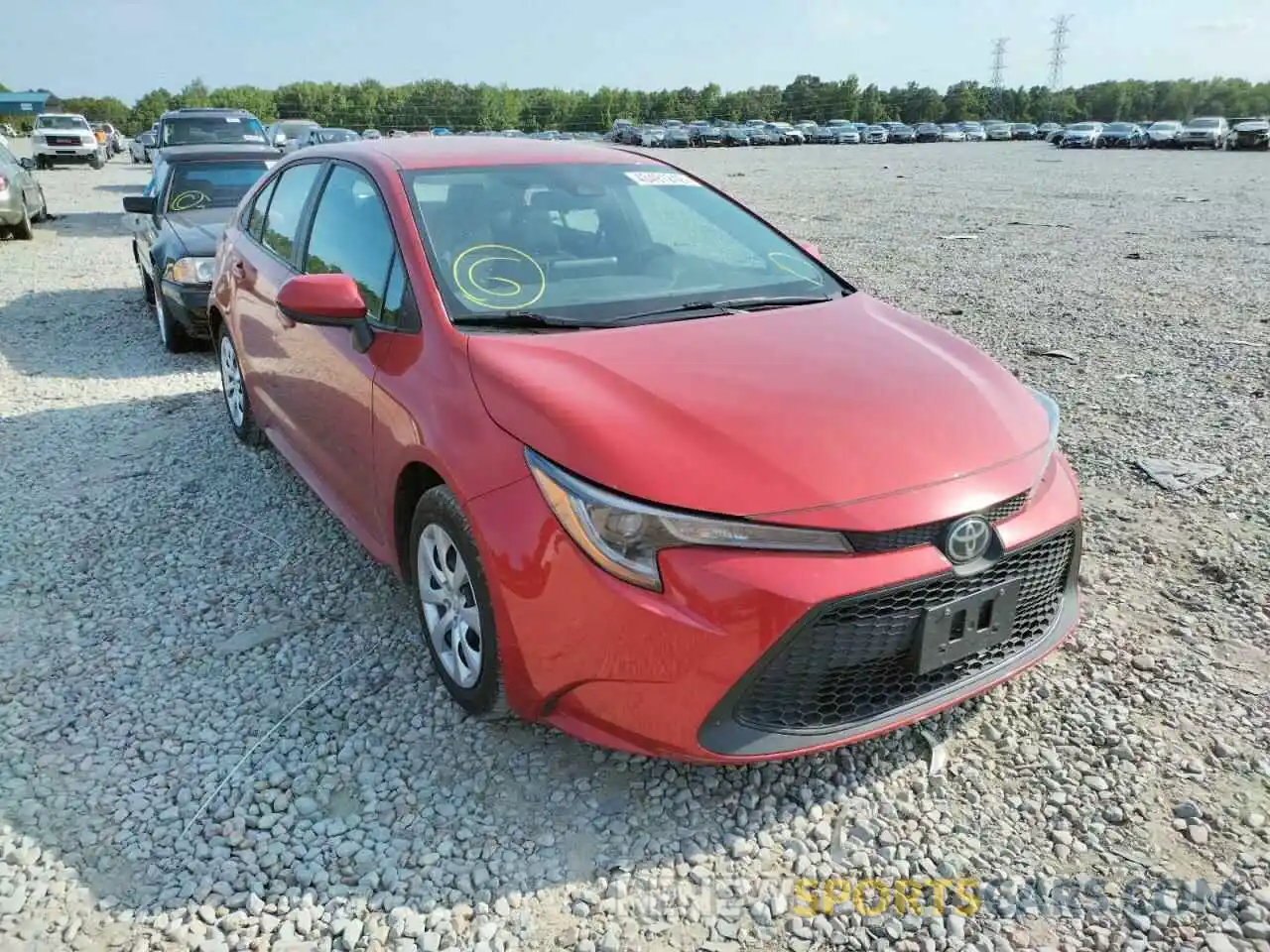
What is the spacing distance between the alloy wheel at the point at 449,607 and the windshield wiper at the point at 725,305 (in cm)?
91

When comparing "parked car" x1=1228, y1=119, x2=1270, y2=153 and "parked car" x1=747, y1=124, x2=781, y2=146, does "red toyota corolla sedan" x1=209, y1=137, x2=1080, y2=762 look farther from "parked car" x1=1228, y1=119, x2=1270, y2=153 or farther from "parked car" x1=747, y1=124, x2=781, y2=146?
"parked car" x1=747, y1=124, x2=781, y2=146

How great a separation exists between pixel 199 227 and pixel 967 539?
6.98 m

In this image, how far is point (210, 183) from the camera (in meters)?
8.53

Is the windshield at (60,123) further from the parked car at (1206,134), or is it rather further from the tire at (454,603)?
the parked car at (1206,134)

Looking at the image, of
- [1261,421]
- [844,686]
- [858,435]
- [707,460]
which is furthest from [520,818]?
[1261,421]

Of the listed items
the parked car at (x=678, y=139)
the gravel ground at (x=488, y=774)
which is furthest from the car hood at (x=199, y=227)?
the parked car at (x=678, y=139)

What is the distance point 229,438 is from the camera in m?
5.45

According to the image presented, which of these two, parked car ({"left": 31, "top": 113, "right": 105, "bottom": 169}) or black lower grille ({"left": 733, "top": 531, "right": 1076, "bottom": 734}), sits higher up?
parked car ({"left": 31, "top": 113, "right": 105, "bottom": 169})

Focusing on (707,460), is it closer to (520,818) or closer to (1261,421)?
(520,818)

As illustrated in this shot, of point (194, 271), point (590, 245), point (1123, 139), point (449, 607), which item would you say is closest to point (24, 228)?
point (194, 271)

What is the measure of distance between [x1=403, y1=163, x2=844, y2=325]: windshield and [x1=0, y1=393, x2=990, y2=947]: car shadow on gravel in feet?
4.37

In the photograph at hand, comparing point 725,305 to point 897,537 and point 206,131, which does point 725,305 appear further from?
point 206,131

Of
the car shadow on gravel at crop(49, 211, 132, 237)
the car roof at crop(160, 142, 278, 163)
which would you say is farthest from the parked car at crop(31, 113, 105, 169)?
the car roof at crop(160, 142, 278, 163)

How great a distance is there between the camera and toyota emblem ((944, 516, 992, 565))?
2328mm
